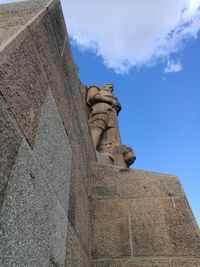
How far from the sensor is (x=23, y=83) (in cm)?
108

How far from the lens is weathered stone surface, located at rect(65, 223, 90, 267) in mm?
1517

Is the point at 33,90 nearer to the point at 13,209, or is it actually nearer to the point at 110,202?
the point at 13,209

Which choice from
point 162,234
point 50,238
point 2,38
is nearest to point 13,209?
point 50,238

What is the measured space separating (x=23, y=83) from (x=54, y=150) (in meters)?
0.44

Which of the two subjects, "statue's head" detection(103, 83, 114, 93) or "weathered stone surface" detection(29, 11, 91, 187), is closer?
"weathered stone surface" detection(29, 11, 91, 187)

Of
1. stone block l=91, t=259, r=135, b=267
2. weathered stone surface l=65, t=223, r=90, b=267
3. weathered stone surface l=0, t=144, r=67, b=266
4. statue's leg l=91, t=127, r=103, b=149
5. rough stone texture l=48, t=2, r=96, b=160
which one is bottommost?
weathered stone surface l=0, t=144, r=67, b=266

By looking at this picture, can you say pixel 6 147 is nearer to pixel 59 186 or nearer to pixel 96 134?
pixel 59 186

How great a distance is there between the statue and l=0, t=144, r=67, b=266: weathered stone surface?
8.71 ft

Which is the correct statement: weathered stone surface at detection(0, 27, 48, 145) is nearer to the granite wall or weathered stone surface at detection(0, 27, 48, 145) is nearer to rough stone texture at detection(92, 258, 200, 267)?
the granite wall

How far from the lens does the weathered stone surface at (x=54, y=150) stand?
1.24 metres

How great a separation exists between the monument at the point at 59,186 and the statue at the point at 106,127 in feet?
5.11

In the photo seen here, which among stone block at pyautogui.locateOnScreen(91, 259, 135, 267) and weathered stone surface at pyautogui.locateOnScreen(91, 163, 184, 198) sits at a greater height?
weathered stone surface at pyautogui.locateOnScreen(91, 163, 184, 198)

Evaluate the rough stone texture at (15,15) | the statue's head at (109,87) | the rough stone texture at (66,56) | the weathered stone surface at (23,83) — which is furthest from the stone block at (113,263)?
the statue's head at (109,87)

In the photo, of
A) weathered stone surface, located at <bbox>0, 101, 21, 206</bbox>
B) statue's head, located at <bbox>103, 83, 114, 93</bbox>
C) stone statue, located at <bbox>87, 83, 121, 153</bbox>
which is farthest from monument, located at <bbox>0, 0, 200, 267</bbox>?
statue's head, located at <bbox>103, 83, 114, 93</bbox>
